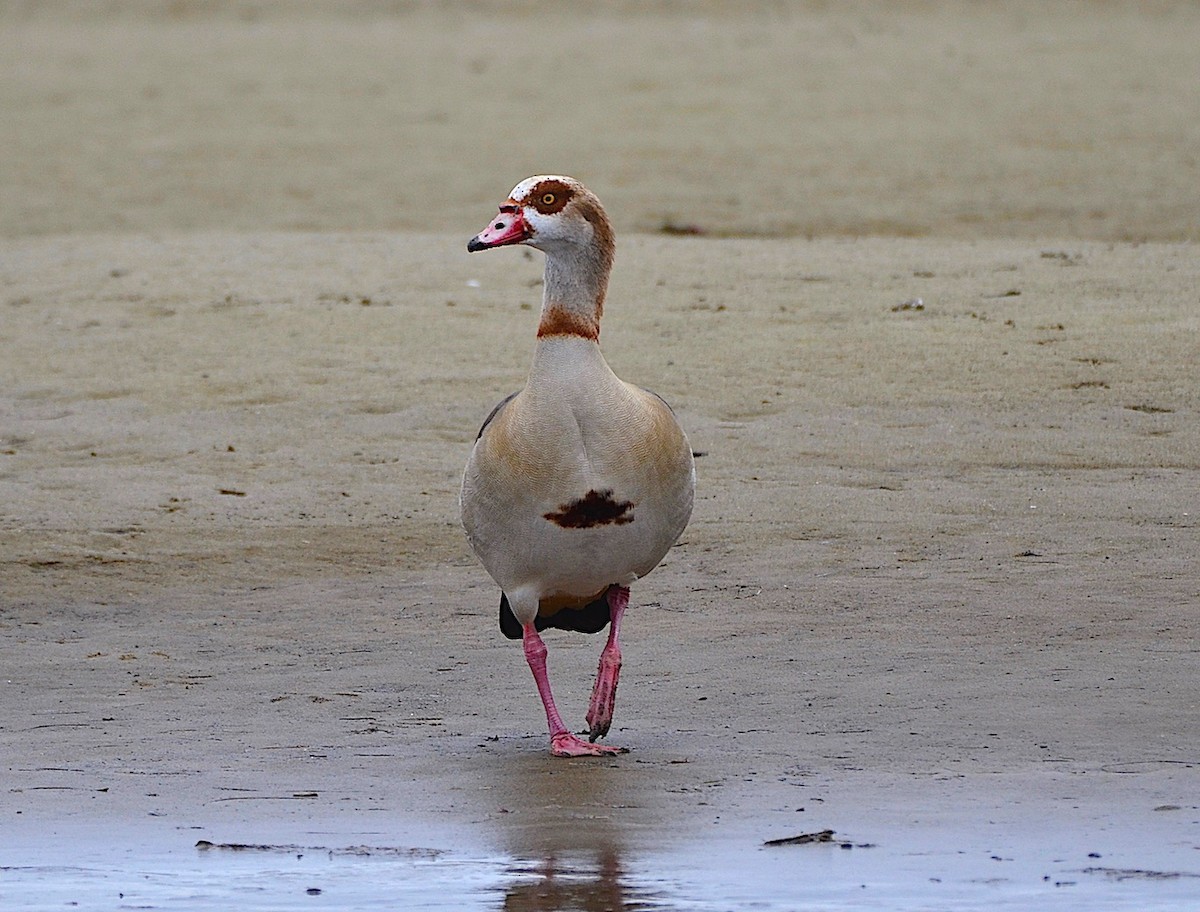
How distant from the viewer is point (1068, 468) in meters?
9.67

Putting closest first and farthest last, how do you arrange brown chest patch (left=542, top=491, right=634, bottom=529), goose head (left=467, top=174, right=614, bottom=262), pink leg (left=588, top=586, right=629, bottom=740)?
brown chest patch (left=542, top=491, right=634, bottom=529) < goose head (left=467, top=174, right=614, bottom=262) < pink leg (left=588, top=586, right=629, bottom=740)

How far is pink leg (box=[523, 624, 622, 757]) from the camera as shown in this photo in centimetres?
629

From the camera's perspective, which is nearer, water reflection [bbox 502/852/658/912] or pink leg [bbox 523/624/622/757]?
water reflection [bbox 502/852/658/912]

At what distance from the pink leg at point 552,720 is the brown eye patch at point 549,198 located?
124cm

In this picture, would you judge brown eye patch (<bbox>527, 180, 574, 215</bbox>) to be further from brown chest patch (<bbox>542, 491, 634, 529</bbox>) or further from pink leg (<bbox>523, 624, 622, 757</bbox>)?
pink leg (<bbox>523, 624, 622, 757</bbox>)

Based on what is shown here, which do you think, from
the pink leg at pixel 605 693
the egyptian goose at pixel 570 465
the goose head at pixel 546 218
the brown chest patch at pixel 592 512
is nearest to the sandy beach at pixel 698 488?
the pink leg at pixel 605 693

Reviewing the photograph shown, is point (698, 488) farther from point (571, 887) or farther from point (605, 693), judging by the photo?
point (571, 887)

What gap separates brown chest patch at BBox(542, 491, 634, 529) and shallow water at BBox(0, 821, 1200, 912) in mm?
1001

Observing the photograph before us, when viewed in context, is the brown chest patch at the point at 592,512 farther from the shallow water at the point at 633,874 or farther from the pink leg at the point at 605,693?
the shallow water at the point at 633,874

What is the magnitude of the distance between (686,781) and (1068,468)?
4191 mm

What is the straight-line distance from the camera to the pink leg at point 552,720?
20.6 feet

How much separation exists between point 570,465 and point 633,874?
1291mm

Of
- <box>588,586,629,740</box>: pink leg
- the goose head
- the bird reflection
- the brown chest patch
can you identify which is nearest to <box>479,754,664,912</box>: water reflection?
the bird reflection

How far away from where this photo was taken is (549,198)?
630cm
